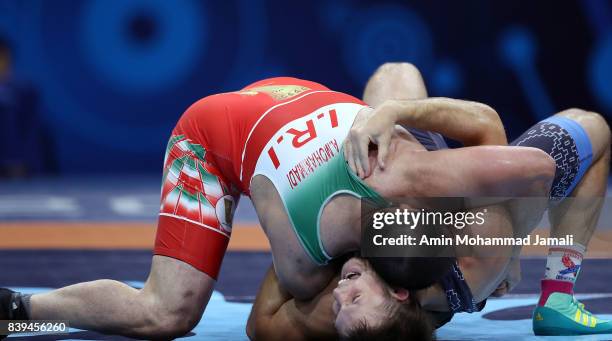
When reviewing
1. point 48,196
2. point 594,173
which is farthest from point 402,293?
point 48,196

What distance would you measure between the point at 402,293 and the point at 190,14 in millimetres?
8211

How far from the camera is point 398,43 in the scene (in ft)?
36.2

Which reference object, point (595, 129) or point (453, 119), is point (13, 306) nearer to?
point (453, 119)

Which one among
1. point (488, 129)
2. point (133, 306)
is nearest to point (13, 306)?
point (133, 306)

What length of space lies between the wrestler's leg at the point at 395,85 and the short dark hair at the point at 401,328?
1.19 m

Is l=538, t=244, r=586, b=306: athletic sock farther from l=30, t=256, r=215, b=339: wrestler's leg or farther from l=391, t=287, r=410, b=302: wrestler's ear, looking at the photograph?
l=30, t=256, r=215, b=339: wrestler's leg

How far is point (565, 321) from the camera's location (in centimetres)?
380

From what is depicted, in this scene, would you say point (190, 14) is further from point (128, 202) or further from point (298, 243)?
point (298, 243)

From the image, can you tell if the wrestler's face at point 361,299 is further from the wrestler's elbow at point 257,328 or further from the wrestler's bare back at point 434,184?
the wrestler's elbow at point 257,328

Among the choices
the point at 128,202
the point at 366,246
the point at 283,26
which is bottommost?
the point at 128,202

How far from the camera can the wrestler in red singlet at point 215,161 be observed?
3.73m

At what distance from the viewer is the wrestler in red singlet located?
3.73m

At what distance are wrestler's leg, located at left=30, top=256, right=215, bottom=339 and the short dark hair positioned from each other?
68 cm

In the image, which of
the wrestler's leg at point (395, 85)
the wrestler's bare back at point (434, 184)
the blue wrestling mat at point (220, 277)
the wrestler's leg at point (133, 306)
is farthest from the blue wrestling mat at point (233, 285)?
the wrestler's leg at point (395, 85)
